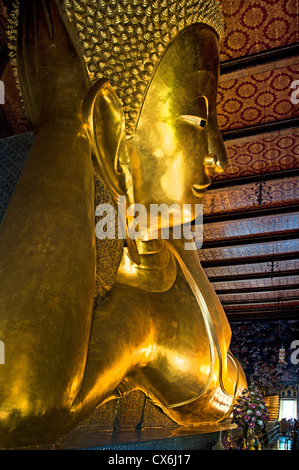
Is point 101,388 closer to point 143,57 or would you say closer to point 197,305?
point 197,305

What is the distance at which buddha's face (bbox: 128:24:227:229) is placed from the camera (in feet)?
4.15

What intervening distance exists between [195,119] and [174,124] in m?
0.08

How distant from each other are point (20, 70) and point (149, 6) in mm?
436

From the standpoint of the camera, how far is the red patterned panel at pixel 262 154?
12.6 feet

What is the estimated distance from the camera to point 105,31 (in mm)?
1183

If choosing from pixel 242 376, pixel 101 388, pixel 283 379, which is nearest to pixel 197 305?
pixel 101 388

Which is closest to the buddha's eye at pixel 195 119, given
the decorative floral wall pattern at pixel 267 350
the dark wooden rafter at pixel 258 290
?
the dark wooden rafter at pixel 258 290

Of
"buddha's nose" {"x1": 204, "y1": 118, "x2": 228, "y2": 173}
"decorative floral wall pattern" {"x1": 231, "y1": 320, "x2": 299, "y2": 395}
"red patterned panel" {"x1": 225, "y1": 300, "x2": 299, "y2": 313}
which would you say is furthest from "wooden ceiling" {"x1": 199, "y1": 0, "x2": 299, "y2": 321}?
"decorative floral wall pattern" {"x1": 231, "y1": 320, "x2": 299, "y2": 395}

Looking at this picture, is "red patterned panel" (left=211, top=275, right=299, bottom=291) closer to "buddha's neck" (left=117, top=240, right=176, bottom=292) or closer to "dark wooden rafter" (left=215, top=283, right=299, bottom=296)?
"dark wooden rafter" (left=215, top=283, right=299, bottom=296)

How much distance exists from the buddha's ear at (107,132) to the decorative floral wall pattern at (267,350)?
1029cm

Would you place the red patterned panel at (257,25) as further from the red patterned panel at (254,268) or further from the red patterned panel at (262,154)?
the red patterned panel at (254,268)
